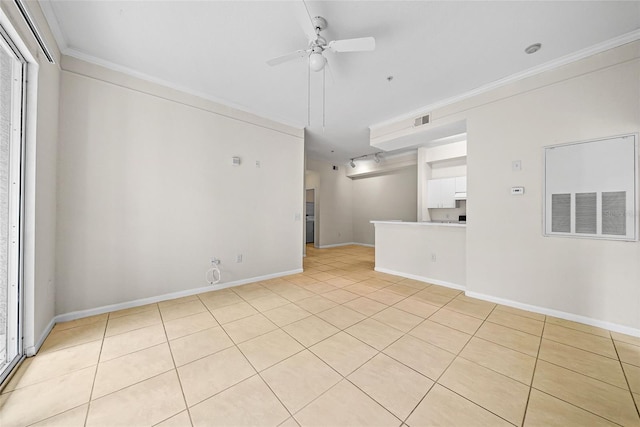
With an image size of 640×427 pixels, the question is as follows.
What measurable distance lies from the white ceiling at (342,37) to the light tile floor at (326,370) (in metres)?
2.70

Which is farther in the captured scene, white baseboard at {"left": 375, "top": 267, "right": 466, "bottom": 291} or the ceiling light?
white baseboard at {"left": 375, "top": 267, "right": 466, "bottom": 291}

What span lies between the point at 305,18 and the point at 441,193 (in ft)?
17.0

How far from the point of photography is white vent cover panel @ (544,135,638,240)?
87.7 inches

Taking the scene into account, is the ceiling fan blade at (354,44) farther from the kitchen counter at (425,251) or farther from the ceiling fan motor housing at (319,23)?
the kitchen counter at (425,251)

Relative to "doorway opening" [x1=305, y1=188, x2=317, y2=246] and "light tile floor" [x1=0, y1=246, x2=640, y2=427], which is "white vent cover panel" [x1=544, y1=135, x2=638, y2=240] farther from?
"doorway opening" [x1=305, y1=188, x2=317, y2=246]

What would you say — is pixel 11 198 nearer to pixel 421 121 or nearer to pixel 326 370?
pixel 326 370

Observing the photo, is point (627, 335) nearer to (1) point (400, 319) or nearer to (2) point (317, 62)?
(1) point (400, 319)

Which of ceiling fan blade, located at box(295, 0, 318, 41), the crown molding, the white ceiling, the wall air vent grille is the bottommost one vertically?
the wall air vent grille

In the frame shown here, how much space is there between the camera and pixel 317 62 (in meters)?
2.12

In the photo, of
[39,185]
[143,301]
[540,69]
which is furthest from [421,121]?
[143,301]

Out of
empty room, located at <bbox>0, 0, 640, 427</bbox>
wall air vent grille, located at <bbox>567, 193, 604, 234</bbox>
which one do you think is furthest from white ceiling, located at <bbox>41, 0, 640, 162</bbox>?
wall air vent grille, located at <bbox>567, 193, 604, 234</bbox>

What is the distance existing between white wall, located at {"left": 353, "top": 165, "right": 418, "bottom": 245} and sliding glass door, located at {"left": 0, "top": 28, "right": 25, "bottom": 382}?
7.30 meters

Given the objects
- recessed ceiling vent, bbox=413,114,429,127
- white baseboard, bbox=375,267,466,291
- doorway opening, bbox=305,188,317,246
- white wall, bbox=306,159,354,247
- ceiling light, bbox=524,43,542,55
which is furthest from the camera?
doorway opening, bbox=305,188,317,246

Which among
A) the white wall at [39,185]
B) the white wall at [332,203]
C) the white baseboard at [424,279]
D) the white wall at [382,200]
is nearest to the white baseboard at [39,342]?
the white wall at [39,185]
